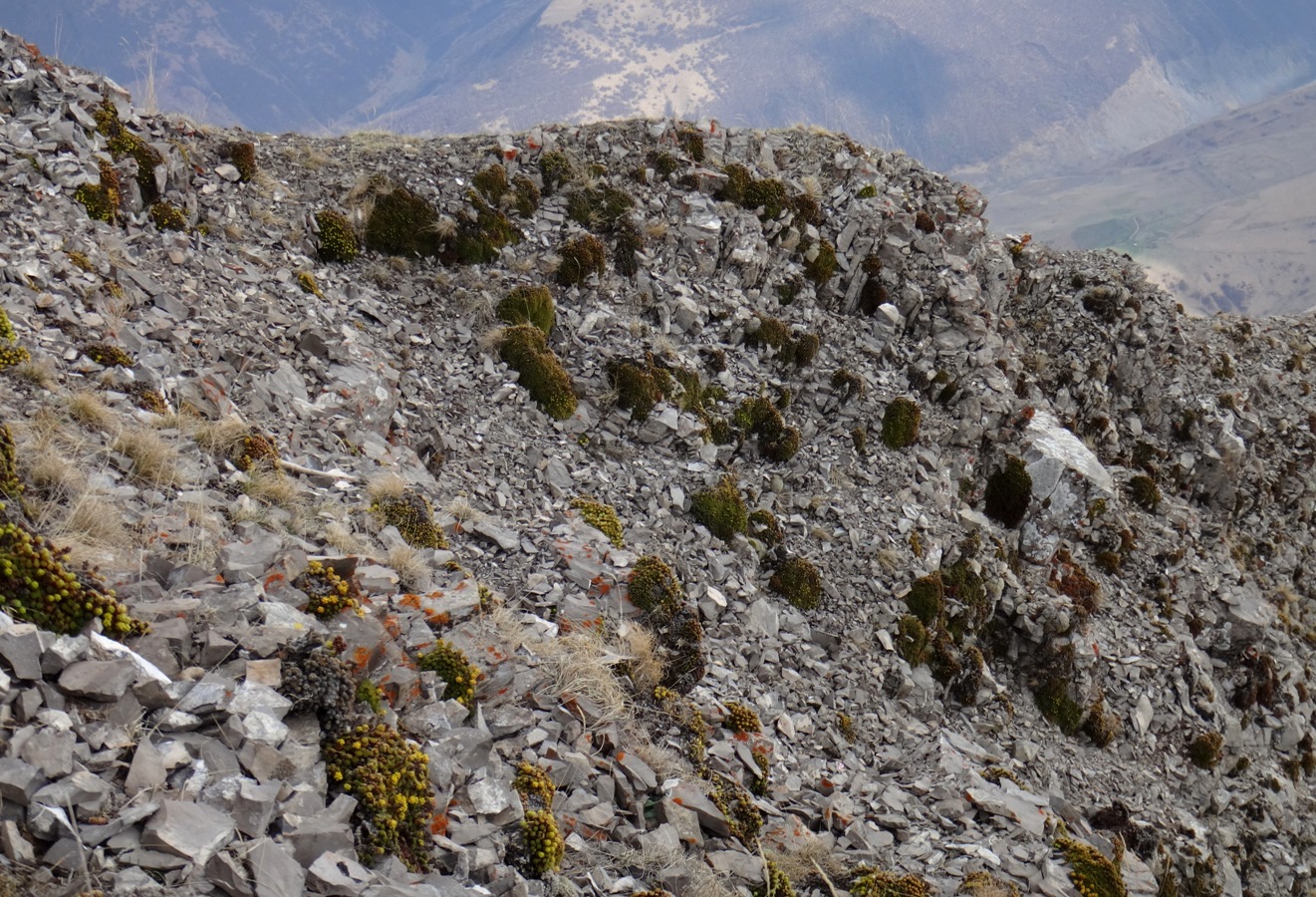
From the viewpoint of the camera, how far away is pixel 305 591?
9.51 meters

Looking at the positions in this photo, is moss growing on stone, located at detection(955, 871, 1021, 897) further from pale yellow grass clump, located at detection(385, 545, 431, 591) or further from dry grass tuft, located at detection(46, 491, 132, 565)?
dry grass tuft, located at detection(46, 491, 132, 565)

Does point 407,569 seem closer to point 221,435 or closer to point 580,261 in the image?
point 221,435

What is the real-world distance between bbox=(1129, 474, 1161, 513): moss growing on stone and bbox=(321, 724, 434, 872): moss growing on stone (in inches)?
1118

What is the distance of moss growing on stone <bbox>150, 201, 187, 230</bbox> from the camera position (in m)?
17.3

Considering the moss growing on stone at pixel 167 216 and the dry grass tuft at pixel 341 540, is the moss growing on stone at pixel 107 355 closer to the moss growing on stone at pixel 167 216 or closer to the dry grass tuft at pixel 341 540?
the dry grass tuft at pixel 341 540

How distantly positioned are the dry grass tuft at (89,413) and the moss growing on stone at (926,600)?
1763 cm

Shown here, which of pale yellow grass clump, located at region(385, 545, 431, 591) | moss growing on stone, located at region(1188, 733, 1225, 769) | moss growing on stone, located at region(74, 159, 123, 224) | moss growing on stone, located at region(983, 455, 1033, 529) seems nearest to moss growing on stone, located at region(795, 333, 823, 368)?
moss growing on stone, located at region(983, 455, 1033, 529)

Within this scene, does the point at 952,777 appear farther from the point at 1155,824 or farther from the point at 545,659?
the point at 545,659

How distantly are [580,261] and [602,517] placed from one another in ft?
28.0

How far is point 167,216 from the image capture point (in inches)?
685

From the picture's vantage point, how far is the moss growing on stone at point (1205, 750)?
23.0 meters

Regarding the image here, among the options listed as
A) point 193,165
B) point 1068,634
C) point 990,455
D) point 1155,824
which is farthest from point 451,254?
point 1155,824

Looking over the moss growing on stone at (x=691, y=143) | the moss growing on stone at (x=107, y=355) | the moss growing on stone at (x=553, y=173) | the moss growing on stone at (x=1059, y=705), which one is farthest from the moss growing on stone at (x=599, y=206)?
the moss growing on stone at (x=1059, y=705)

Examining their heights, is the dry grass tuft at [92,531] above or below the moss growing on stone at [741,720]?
above
